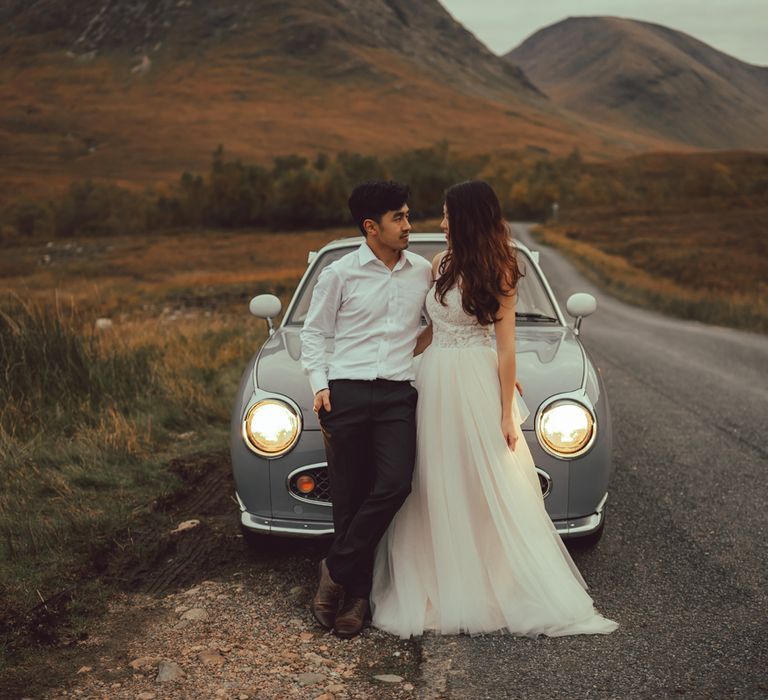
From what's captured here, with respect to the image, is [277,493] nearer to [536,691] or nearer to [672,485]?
[536,691]

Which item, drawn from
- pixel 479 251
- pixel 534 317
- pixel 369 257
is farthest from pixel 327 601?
pixel 534 317

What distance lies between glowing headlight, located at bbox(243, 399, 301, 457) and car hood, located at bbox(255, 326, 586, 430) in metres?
0.06

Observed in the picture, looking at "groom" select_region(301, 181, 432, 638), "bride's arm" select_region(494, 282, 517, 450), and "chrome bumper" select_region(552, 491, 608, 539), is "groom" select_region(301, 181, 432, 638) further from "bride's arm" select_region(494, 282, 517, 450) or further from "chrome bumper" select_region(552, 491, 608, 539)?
"chrome bumper" select_region(552, 491, 608, 539)

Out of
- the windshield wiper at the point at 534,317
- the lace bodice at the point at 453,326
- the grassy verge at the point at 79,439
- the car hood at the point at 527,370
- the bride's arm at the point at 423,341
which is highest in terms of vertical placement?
the lace bodice at the point at 453,326

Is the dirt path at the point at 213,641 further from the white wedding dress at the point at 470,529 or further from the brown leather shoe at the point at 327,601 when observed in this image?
the white wedding dress at the point at 470,529

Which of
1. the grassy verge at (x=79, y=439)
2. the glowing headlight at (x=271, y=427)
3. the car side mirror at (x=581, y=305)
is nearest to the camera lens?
the glowing headlight at (x=271, y=427)

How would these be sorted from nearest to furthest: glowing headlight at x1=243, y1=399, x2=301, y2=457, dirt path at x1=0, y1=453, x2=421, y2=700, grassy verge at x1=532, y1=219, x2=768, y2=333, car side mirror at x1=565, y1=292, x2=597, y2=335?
1. dirt path at x1=0, y1=453, x2=421, y2=700
2. glowing headlight at x1=243, y1=399, x2=301, y2=457
3. car side mirror at x1=565, y1=292, x2=597, y2=335
4. grassy verge at x1=532, y1=219, x2=768, y2=333

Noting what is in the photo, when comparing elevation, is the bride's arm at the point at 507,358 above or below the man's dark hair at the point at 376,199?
below

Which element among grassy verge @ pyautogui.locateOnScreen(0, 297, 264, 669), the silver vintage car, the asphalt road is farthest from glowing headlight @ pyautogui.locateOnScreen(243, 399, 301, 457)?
the asphalt road

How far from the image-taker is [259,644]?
3.13 meters

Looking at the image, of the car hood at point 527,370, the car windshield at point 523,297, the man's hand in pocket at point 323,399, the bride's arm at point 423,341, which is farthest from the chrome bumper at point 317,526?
the car windshield at point 523,297

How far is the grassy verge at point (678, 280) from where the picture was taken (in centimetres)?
1900

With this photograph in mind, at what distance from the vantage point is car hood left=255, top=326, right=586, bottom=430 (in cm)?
368

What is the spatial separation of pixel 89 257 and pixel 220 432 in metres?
50.8
